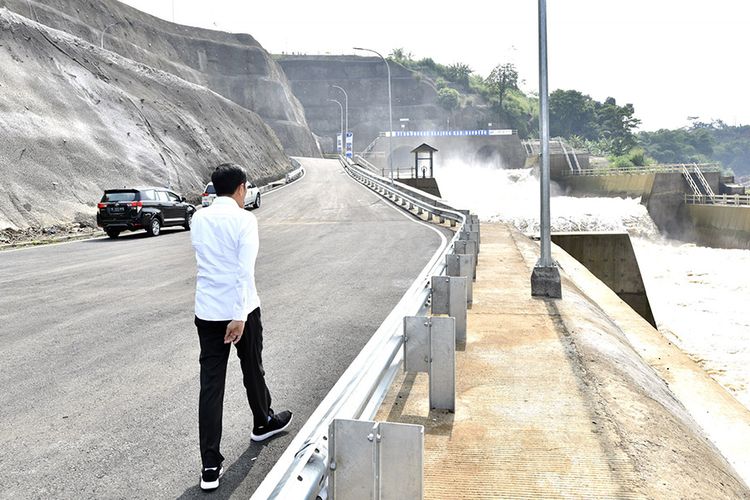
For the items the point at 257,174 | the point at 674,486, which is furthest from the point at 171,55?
the point at 674,486

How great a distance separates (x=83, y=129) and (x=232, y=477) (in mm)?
33083

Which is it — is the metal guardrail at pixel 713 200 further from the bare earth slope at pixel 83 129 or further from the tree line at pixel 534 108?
the tree line at pixel 534 108

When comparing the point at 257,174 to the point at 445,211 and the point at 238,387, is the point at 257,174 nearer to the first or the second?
the point at 445,211

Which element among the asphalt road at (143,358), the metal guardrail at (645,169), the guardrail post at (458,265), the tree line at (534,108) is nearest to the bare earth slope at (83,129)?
the asphalt road at (143,358)

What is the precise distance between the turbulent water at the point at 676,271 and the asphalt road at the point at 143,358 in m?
8.09

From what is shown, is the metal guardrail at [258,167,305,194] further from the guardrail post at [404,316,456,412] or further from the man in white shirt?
the man in white shirt

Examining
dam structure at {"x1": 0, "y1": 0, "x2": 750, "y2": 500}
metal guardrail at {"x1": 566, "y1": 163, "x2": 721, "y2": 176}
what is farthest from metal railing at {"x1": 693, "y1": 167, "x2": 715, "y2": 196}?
dam structure at {"x1": 0, "y1": 0, "x2": 750, "y2": 500}

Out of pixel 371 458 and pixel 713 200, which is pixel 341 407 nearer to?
pixel 371 458

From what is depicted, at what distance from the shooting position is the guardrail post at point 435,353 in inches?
193

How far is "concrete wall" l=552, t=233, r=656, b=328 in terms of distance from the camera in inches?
802

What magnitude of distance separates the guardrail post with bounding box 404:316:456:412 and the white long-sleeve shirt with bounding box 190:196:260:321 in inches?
64.1

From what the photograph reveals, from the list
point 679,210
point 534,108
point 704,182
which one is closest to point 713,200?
point 679,210

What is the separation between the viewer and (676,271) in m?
34.7

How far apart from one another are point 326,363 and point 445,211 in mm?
16550
